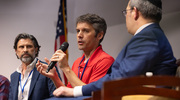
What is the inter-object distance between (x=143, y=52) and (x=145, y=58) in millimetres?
36

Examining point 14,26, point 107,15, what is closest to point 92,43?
point 107,15

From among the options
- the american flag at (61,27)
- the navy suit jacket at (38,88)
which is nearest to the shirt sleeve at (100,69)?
the navy suit jacket at (38,88)

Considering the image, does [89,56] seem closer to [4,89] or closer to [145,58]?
[145,58]

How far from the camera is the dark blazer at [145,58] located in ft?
3.87

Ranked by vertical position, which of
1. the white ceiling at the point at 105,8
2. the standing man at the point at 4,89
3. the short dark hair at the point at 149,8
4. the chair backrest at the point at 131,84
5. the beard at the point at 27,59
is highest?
the white ceiling at the point at 105,8

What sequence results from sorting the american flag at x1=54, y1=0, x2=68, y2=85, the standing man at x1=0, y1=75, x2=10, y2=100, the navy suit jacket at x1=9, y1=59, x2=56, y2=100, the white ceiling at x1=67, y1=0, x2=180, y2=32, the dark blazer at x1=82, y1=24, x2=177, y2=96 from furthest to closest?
the american flag at x1=54, y1=0, x2=68, y2=85, the white ceiling at x1=67, y1=0, x2=180, y2=32, the standing man at x1=0, y1=75, x2=10, y2=100, the navy suit jacket at x1=9, y1=59, x2=56, y2=100, the dark blazer at x1=82, y1=24, x2=177, y2=96

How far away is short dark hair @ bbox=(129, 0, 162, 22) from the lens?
4.66 ft

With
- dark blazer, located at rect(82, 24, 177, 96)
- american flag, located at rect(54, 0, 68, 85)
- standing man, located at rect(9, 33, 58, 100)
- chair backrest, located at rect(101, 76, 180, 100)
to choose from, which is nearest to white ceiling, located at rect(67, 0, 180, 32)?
american flag, located at rect(54, 0, 68, 85)

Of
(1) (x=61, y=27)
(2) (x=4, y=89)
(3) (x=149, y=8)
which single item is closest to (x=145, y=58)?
(3) (x=149, y=8)

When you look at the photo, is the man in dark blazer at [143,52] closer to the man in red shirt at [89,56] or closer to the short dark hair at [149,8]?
the short dark hair at [149,8]

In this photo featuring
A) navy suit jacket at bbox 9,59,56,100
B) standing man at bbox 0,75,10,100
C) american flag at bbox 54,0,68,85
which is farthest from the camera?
Result: american flag at bbox 54,0,68,85

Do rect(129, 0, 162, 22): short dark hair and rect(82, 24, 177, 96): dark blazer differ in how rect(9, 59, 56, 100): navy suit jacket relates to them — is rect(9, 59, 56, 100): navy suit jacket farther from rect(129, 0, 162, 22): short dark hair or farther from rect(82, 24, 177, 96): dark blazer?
rect(129, 0, 162, 22): short dark hair

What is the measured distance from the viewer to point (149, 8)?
1.41 m

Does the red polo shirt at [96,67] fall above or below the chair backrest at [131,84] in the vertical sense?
below
